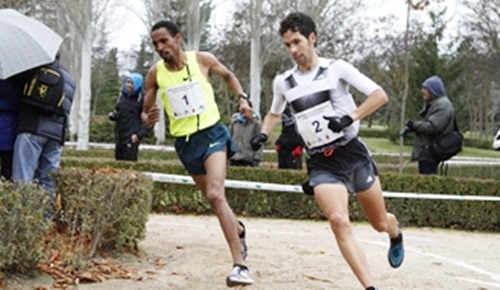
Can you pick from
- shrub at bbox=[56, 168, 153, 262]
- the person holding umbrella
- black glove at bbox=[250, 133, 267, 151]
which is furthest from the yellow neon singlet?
the person holding umbrella

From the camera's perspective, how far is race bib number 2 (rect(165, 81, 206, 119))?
251 inches

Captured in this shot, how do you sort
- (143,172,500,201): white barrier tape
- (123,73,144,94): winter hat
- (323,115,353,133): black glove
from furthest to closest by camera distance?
1. (123,73,144,94): winter hat
2. (143,172,500,201): white barrier tape
3. (323,115,353,133): black glove

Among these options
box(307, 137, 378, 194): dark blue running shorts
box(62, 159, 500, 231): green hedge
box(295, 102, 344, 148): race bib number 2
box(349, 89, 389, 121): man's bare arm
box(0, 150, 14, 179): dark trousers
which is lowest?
box(62, 159, 500, 231): green hedge

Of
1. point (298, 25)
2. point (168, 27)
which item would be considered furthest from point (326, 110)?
point (168, 27)

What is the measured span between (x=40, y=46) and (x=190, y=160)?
5.16 ft

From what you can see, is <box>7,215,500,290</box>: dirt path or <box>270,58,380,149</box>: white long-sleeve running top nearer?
<box>270,58,380,149</box>: white long-sleeve running top

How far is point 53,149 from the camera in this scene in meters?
7.06

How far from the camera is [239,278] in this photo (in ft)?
18.7

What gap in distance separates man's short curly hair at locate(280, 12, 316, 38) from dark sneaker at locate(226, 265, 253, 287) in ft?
5.66

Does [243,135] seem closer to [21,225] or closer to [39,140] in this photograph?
[39,140]

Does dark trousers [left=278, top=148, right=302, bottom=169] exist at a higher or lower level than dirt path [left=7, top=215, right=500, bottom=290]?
higher

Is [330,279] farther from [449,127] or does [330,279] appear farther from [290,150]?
[290,150]

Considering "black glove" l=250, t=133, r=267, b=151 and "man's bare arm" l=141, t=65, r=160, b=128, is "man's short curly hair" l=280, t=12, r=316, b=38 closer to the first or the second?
"black glove" l=250, t=133, r=267, b=151

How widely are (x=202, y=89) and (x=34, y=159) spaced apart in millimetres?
1543
